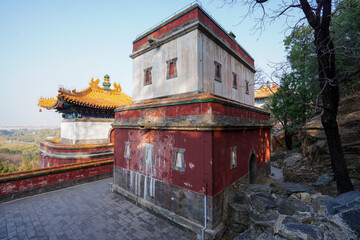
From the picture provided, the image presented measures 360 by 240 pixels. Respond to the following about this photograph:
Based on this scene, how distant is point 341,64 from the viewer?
8.00m

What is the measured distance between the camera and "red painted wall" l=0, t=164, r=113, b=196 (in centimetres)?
791

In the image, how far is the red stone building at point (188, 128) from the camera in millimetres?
5520

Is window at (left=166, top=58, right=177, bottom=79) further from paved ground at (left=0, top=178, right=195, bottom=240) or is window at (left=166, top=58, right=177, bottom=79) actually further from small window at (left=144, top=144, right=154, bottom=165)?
paved ground at (left=0, top=178, right=195, bottom=240)

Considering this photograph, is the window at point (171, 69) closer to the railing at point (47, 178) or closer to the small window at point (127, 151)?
the small window at point (127, 151)

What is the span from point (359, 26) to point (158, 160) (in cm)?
1046

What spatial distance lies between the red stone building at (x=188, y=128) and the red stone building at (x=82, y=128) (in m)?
5.50

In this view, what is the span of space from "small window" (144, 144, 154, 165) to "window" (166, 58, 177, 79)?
348 centimetres

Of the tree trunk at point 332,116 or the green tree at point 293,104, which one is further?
the green tree at point 293,104

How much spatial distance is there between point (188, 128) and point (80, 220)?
18.6ft

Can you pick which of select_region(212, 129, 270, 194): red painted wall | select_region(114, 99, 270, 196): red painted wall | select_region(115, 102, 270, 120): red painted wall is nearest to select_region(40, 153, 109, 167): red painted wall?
select_region(114, 99, 270, 196): red painted wall

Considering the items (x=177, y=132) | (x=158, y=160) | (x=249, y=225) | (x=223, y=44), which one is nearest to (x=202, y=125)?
(x=177, y=132)

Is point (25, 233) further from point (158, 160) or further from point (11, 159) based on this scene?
point (11, 159)

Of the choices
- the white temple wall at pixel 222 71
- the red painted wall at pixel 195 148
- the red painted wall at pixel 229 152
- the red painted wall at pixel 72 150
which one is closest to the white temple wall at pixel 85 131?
the red painted wall at pixel 72 150

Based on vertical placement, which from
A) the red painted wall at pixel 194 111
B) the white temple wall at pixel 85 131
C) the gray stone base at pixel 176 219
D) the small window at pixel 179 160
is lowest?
the gray stone base at pixel 176 219
